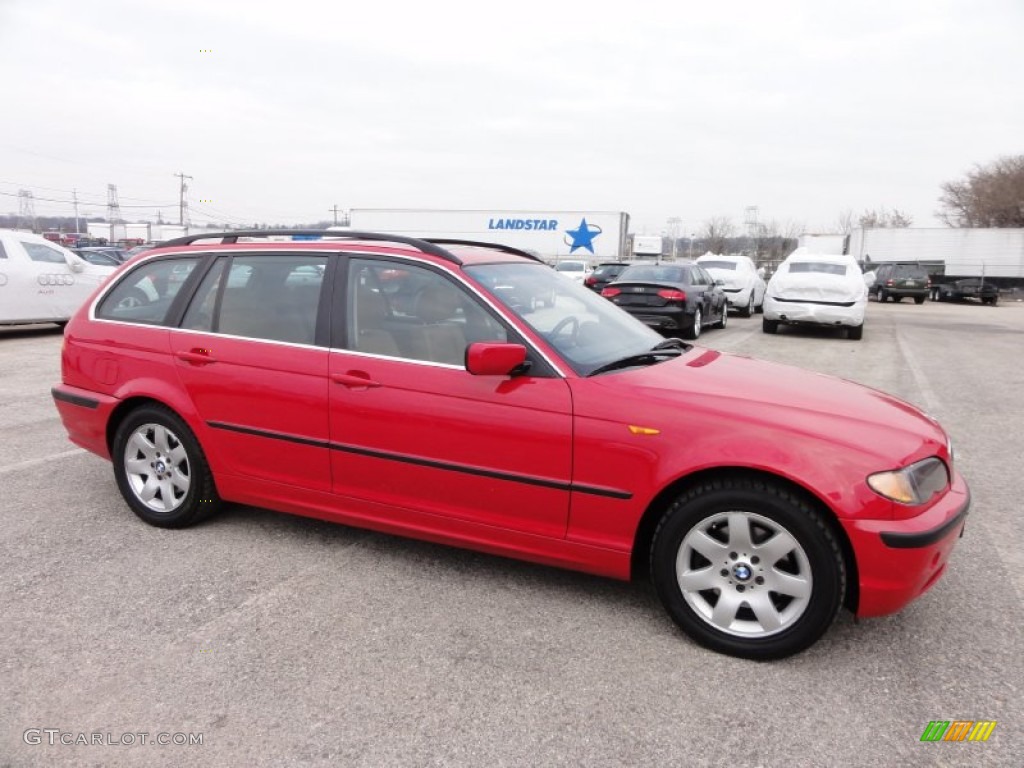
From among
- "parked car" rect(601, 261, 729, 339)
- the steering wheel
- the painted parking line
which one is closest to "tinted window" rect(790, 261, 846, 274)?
"parked car" rect(601, 261, 729, 339)

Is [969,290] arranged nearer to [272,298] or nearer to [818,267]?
[818,267]

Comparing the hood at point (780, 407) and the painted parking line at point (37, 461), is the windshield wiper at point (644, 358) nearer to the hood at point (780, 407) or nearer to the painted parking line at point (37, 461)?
the hood at point (780, 407)

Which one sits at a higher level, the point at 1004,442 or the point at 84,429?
the point at 84,429

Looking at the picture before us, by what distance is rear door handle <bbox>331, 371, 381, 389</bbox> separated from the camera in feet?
10.7

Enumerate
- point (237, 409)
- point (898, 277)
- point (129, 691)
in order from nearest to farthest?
1. point (129, 691)
2. point (237, 409)
3. point (898, 277)

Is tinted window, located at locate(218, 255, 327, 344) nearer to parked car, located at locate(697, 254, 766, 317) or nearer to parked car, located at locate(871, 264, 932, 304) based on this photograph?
parked car, located at locate(697, 254, 766, 317)

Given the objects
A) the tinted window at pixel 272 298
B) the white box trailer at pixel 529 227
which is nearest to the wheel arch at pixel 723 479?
the tinted window at pixel 272 298

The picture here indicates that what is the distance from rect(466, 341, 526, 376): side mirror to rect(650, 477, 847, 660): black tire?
0.86 meters

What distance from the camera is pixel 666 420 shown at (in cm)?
279

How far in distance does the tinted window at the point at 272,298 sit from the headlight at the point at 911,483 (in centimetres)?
255

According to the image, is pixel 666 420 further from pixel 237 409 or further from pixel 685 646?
pixel 237 409

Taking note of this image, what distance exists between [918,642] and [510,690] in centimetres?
169

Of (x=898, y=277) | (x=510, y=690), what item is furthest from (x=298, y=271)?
(x=898, y=277)

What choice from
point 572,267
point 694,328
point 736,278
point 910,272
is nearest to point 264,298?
point 694,328
